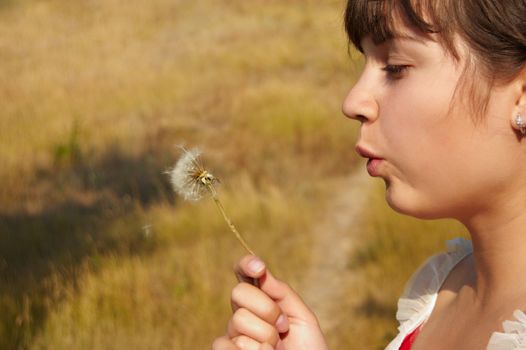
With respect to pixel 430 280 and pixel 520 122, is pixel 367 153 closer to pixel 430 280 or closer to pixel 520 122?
pixel 520 122

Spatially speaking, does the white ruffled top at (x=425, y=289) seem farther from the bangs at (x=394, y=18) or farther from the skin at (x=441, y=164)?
the bangs at (x=394, y=18)

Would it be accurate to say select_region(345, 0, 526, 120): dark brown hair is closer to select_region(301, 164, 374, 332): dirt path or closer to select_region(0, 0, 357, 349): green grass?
select_region(0, 0, 357, 349): green grass

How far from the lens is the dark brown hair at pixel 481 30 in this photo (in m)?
1.55

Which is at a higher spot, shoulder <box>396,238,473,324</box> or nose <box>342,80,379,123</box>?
nose <box>342,80,379,123</box>

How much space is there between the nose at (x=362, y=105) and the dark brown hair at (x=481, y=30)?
168 millimetres

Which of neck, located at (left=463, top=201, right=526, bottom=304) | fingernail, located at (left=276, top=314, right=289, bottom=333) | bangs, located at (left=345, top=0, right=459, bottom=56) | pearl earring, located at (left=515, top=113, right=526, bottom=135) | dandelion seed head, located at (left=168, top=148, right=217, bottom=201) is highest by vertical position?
bangs, located at (left=345, top=0, right=459, bottom=56)

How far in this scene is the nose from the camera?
1657mm

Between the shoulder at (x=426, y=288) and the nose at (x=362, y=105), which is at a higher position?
the nose at (x=362, y=105)

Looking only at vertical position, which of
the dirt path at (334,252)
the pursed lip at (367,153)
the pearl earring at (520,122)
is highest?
the dirt path at (334,252)

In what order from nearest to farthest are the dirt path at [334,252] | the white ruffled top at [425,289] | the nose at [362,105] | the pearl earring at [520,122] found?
the pearl earring at [520,122] < the nose at [362,105] < the white ruffled top at [425,289] < the dirt path at [334,252]

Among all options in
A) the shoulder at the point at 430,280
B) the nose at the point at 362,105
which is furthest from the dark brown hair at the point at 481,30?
the shoulder at the point at 430,280

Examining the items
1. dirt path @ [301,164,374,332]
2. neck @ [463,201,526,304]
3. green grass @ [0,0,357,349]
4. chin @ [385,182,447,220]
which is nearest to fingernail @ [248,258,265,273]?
chin @ [385,182,447,220]

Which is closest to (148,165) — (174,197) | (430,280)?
(174,197)

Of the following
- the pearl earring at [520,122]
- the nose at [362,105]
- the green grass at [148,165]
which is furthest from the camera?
the green grass at [148,165]
